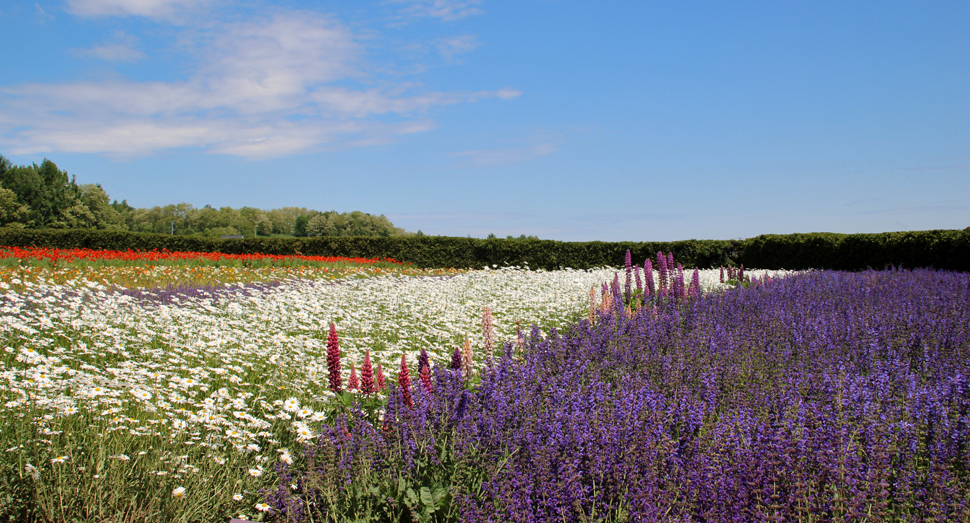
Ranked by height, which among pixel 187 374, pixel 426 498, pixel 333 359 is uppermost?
pixel 333 359

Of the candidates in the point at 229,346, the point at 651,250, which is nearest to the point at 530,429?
the point at 229,346

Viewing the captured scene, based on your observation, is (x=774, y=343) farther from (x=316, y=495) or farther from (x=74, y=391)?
(x=74, y=391)

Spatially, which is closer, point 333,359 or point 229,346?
point 333,359

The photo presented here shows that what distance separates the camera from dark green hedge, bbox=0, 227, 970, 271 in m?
16.7

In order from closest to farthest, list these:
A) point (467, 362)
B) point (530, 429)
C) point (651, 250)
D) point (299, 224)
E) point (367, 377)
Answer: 1. point (530, 429)
2. point (367, 377)
3. point (467, 362)
4. point (651, 250)
5. point (299, 224)

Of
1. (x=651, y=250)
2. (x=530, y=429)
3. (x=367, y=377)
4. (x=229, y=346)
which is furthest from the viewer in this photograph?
(x=651, y=250)

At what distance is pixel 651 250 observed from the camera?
21859 mm

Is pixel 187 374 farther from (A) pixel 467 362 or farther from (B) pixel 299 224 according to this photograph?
(B) pixel 299 224

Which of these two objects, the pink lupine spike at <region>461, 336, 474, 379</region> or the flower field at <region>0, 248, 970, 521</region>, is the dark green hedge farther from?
the pink lupine spike at <region>461, 336, 474, 379</region>

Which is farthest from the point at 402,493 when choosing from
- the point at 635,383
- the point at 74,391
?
the point at 74,391

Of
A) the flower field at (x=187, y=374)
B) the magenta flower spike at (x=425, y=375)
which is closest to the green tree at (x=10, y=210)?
the flower field at (x=187, y=374)

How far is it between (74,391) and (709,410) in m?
5.00

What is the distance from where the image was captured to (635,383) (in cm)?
424

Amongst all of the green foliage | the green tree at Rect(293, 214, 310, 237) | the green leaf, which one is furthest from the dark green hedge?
the green tree at Rect(293, 214, 310, 237)
